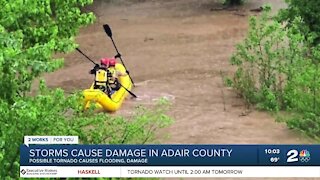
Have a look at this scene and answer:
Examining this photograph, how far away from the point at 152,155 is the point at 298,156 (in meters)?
1.40

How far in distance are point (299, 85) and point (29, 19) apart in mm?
6695

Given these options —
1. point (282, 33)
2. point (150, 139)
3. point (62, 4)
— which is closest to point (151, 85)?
point (282, 33)

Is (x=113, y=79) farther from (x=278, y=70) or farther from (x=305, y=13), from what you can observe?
(x=305, y=13)

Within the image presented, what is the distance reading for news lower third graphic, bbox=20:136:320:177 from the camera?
6988mm

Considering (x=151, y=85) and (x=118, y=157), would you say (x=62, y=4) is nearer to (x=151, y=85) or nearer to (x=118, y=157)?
(x=118, y=157)

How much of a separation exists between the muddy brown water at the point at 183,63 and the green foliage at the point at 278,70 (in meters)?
0.34

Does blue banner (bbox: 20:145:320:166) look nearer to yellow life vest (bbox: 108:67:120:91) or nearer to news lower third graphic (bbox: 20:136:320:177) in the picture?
news lower third graphic (bbox: 20:136:320:177)

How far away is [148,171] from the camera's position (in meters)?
7.00

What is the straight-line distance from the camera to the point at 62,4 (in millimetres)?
8742

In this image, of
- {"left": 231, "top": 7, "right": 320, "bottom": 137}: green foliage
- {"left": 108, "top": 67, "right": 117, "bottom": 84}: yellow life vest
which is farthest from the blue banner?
{"left": 108, "top": 67, "right": 117, "bottom": 84}: yellow life vest

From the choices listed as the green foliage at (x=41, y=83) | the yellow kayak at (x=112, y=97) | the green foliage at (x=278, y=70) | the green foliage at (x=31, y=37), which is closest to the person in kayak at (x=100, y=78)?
the yellow kayak at (x=112, y=97)

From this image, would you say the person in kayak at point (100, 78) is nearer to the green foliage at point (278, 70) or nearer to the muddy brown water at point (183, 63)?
the muddy brown water at point (183, 63)

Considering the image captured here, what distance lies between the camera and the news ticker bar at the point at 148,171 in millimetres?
6973

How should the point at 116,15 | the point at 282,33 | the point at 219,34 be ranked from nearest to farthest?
the point at 282,33, the point at 219,34, the point at 116,15
